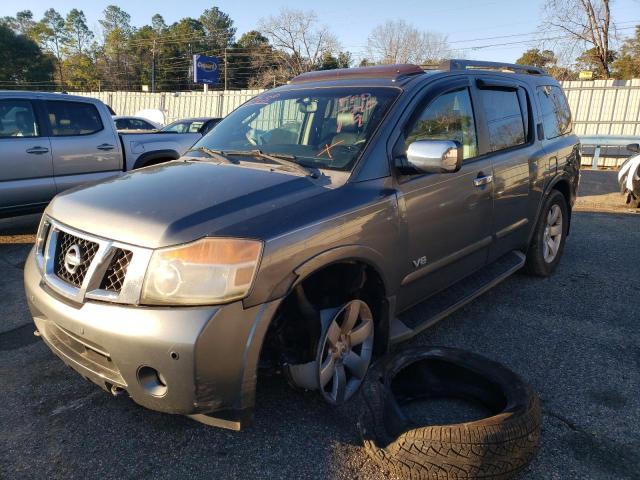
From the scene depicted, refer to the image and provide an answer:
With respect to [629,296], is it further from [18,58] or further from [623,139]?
[18,58]

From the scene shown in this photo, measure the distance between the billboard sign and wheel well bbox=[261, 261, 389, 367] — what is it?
1566 inches

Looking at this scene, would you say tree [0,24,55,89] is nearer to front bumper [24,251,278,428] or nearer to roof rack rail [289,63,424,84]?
roof rack rail [289,63,424,84]

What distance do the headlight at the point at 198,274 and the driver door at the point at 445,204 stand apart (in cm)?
117

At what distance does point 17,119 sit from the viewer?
6.03 m

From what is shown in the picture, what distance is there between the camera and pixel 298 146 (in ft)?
10.2

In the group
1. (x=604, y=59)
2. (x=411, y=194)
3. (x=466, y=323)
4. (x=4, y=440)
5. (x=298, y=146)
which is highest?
(x=604, y=59)

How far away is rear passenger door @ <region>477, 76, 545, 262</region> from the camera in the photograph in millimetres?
3732

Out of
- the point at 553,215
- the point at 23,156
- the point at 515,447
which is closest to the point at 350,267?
the point at 515,447

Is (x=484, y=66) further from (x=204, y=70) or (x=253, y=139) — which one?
(x=204, y=70)

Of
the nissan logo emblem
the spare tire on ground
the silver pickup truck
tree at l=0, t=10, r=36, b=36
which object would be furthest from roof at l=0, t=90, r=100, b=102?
tree at l=0, t=10, r=36, b=36

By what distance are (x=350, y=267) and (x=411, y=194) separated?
0.61 m

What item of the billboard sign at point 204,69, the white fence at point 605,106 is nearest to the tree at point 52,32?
the billboard sign at point 204,69

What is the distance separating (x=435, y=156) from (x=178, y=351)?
1.63 metres

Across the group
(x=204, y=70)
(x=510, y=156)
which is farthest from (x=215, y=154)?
(x=204, y=70)
